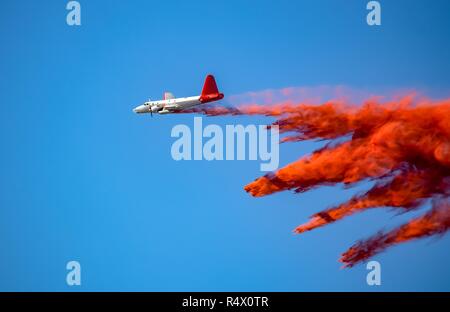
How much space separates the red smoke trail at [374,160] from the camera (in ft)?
149

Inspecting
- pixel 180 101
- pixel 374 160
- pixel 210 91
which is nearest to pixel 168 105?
pixel 180 101

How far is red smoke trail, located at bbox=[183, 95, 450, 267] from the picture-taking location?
45375 mm

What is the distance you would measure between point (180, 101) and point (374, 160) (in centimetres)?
560

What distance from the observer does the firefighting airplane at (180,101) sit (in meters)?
45.7

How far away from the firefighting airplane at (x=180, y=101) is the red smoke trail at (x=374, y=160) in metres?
0.49

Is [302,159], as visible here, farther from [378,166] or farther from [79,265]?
[79,265]

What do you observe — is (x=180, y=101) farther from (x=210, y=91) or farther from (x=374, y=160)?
(x=374, y=160)

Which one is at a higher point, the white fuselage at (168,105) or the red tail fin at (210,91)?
the red tail fin at (210,91)

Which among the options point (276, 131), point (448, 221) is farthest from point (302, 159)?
point (448, 221)

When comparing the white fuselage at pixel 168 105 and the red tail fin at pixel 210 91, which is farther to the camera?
the white fuselage at pixel 168 105

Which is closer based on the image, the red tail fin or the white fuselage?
the red tail fin

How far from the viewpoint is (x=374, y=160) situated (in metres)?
45.8

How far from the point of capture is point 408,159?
4575 centimetres

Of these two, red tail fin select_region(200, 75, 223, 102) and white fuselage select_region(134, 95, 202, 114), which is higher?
red tail fin select_region(200, 75, 223, 102)
